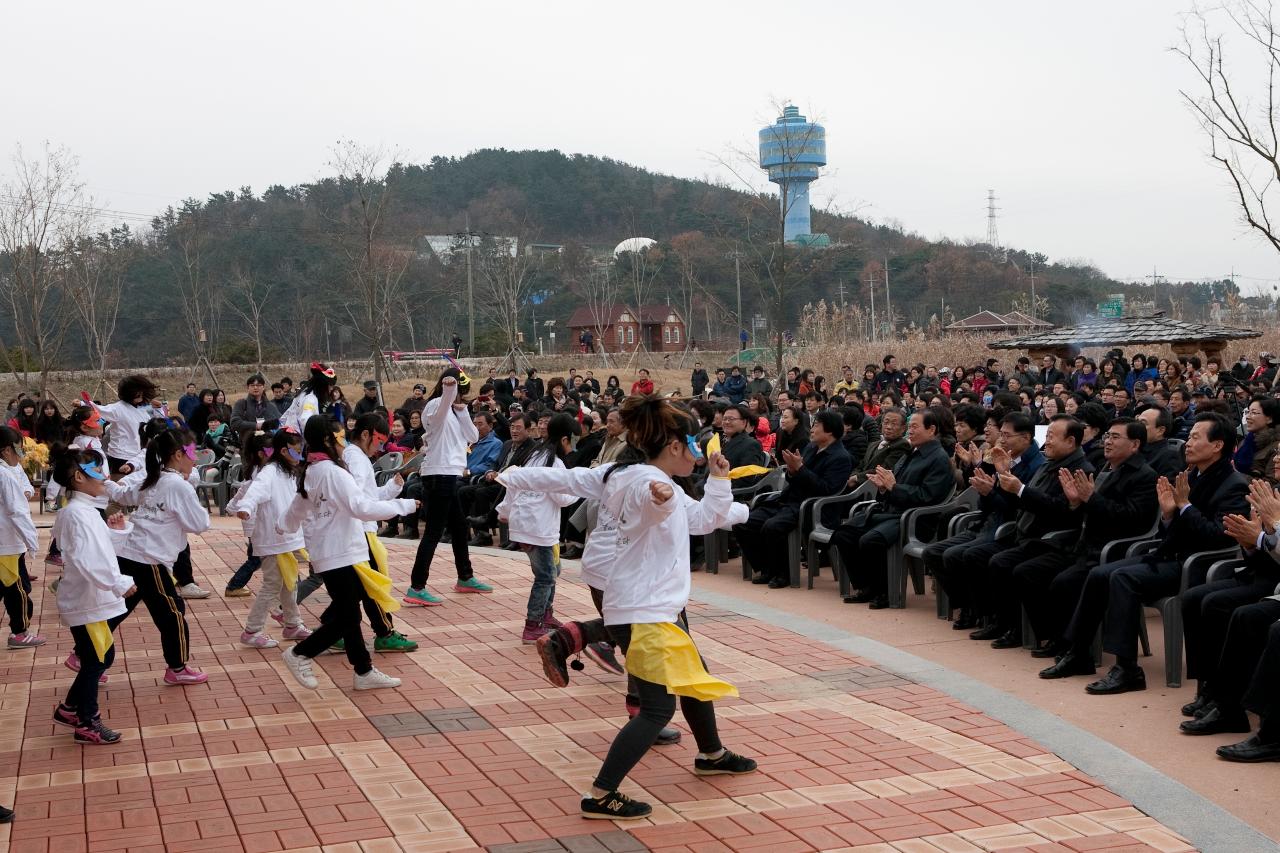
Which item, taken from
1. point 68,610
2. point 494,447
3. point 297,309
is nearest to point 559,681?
point 68,610

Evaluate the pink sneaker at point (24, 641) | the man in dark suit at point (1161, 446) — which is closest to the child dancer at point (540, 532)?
the pink sneaker at point (24, 641)

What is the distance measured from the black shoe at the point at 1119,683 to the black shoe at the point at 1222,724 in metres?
0.78

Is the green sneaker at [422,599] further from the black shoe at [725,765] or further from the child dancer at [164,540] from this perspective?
the black shoe at [725,765]

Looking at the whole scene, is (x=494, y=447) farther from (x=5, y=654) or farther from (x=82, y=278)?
(x=82, y=278)

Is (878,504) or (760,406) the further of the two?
(760,406)

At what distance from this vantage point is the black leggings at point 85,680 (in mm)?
6316

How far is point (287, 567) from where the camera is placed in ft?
28.2

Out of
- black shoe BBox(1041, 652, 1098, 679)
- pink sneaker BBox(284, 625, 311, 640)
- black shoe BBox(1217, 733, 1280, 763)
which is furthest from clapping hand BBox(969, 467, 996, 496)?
pink sneaker BBox(284, 625, 311, 640)

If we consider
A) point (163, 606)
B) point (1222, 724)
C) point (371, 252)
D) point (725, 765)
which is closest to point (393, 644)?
point (163, 606)

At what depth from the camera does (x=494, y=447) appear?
46.2ft

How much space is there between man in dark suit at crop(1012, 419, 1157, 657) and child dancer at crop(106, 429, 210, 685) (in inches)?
199

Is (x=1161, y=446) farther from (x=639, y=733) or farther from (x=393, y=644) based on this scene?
(x=393, y=644)

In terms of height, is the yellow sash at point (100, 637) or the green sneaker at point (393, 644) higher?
the yellow sash at point (100, 637)

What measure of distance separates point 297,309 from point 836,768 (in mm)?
54104
